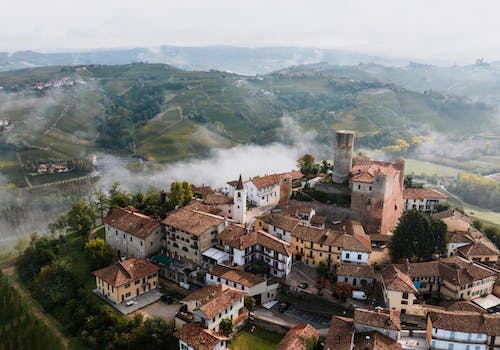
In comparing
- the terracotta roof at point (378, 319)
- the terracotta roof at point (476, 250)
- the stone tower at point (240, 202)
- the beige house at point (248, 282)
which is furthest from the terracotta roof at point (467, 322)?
the stone tower at point (240, 202)

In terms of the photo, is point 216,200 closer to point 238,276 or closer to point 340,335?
point 238,276

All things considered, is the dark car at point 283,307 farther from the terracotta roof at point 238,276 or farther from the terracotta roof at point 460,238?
the terracotta roof at point 460,238

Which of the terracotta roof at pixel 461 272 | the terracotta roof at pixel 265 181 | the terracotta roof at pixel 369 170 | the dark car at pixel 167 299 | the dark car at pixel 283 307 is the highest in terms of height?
the terracotta roof at pixel 369 170

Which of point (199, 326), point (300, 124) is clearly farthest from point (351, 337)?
point (300, 124)

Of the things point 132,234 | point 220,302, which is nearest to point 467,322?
point 220,302

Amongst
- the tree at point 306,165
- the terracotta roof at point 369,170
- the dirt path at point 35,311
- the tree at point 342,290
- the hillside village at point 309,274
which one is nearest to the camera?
the hillside village at point 309,274

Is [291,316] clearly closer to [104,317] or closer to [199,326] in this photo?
[199,326]
